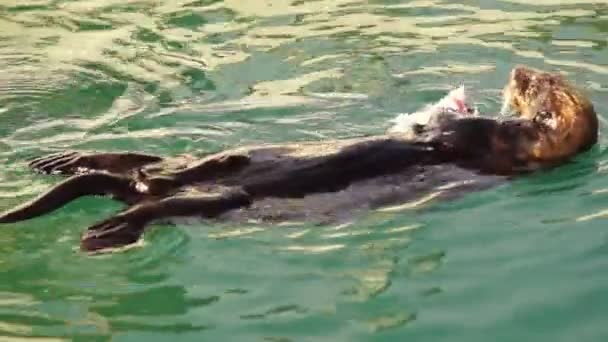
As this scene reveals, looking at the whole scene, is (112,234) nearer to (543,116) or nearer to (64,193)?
(64,193)

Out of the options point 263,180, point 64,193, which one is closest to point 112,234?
point 64,193

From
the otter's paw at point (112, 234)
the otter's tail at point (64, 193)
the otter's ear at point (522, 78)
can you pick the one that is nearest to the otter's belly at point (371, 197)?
the otter's paw at point (112, 234)

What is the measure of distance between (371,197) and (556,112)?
1.43 metres

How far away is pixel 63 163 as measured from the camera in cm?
646

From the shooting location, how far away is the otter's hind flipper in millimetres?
5430

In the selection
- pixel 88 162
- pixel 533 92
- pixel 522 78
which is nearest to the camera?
pixel 88 162

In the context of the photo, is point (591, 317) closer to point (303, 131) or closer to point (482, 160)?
point (482, 160)

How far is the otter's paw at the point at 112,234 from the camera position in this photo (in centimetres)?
541

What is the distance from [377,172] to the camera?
19.8ft

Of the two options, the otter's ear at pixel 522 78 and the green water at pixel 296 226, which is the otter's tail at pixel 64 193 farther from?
the otter's ear at pixel 522 78

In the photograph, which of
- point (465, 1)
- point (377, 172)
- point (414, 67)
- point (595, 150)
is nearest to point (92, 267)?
point (377, 172)

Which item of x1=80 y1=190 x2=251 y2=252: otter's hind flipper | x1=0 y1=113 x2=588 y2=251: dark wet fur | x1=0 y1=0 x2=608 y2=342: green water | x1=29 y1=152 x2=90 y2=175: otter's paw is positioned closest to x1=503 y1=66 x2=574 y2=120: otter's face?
x1=0 y1=0 x2=608 y2=342: green water

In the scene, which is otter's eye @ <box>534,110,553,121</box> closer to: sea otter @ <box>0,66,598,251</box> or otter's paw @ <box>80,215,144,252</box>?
sea otter @ <box>0,66,598,251</box>

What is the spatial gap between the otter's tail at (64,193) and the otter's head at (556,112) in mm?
2290
